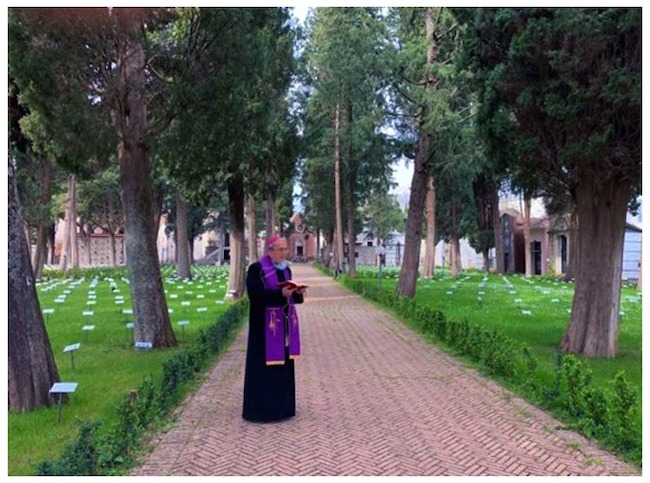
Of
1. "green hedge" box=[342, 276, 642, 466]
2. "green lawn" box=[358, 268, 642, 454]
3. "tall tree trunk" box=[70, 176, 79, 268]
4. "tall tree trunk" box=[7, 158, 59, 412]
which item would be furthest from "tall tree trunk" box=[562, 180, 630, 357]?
"tall tree trunk" box=[70, 176, 79, 268]

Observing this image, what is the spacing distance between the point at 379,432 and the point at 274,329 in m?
1.30

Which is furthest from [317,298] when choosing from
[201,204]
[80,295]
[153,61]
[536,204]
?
[536,204]

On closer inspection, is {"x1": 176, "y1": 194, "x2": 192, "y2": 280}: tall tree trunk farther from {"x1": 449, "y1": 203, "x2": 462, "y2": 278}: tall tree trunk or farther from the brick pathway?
the brick pathway

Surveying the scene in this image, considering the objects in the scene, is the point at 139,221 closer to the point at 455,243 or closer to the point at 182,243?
the point at 182,243

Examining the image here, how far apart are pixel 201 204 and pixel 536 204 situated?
35361 millimetres

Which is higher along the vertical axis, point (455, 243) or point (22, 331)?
point (455, 243)

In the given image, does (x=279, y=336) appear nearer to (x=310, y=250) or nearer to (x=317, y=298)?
(x=317, y=298)

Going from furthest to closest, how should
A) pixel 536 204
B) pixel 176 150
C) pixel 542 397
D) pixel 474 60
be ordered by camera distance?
pixel 536 204, pixel 176 150, pixel 474 60, pixel 542 397

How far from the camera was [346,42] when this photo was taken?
19.1 metres

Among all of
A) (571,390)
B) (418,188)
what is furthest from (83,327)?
(418,188)

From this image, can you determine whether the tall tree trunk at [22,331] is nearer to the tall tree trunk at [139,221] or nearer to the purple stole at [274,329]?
the purple stole at [274,329]

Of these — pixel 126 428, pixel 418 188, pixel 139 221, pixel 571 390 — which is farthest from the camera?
pixel 418 188

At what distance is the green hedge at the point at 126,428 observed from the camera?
4.24 meters

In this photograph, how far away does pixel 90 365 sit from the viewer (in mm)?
8898
